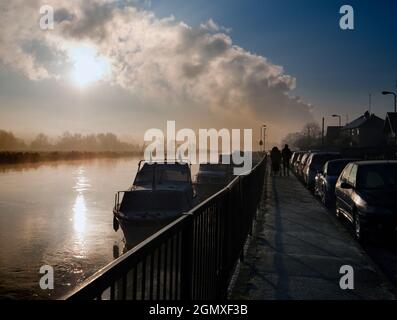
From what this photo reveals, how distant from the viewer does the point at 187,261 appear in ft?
11.7

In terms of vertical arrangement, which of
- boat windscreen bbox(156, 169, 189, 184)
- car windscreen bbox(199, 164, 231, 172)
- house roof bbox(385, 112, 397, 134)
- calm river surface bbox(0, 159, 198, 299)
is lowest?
calm river surface bbox(0, 159, 198, 299)

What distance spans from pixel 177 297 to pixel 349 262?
16.0 feet

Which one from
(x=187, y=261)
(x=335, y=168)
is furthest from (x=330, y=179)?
(x=187, y=261)

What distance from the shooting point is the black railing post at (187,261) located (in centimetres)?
348

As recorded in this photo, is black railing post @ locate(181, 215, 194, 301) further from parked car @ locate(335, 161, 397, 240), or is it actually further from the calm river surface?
parked car @ locate(335, 161, 397, 240)

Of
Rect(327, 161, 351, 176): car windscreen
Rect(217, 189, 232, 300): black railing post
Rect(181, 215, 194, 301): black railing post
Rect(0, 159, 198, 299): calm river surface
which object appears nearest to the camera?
Rect(181, 215, 194, 301): black railing post

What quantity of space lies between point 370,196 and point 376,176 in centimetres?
147

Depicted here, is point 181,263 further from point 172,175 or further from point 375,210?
point 172,175

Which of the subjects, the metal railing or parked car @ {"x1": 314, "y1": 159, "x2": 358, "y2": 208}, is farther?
parked car @ {"x1": 314, "y1": 159, "x2": 358, "y2": 208}

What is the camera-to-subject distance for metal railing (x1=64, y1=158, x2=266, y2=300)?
224 centimetres

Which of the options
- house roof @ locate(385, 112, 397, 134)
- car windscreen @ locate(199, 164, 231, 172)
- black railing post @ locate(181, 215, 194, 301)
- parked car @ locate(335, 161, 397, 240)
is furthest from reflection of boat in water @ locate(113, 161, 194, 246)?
house roof @ locate(385, 112, 397, 134)

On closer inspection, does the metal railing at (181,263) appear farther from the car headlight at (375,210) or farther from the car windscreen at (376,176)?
the car windscreen at (376,176)

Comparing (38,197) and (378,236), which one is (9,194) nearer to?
(38,197)

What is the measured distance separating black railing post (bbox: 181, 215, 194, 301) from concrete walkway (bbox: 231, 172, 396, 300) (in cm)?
206
